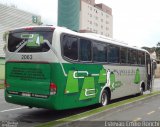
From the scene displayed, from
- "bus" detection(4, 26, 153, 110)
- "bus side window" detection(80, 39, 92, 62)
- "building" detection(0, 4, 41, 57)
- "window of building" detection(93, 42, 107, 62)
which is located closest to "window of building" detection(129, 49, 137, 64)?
"window of building" detection(93, 42, 107, 62)

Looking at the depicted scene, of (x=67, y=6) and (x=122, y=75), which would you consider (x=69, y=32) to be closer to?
(x=122, y=75)

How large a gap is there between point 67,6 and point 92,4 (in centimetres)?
2516

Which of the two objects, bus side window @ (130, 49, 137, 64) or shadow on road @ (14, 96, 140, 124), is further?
bus side window @ (130, 49, 137, 64)

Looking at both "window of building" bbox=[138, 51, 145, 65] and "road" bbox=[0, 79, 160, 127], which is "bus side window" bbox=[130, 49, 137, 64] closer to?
"window of building" bbox=[138, 51, 145, 65]

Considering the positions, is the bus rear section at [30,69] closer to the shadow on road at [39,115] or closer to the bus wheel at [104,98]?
the shadow on road at [39,115]

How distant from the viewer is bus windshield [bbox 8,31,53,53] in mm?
11023

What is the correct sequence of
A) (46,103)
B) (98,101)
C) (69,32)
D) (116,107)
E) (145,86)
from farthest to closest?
(145,86) < (98,101) < (116,107) < (69,32) < (46,103)

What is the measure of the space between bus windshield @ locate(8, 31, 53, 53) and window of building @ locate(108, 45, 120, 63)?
14.3 feet

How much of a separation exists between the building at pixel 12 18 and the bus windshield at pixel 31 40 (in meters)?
32.3

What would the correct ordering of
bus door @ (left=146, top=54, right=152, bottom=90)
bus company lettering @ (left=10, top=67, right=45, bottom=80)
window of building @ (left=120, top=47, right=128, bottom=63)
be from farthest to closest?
bus door @ (left=146, top=54, right=152, bottom=90) → window of building @ (left=120, top=47, right=128, bottom=63) → bus company lettering @ (left=10, top=67, right=45, bottom=80)

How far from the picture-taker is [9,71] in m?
11.7

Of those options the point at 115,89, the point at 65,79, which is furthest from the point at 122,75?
the point at 65,79

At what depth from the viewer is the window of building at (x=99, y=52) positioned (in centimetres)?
1331

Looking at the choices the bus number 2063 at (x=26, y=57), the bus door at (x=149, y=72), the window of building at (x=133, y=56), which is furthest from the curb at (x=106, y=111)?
the bus door at (x=149, y=72)
